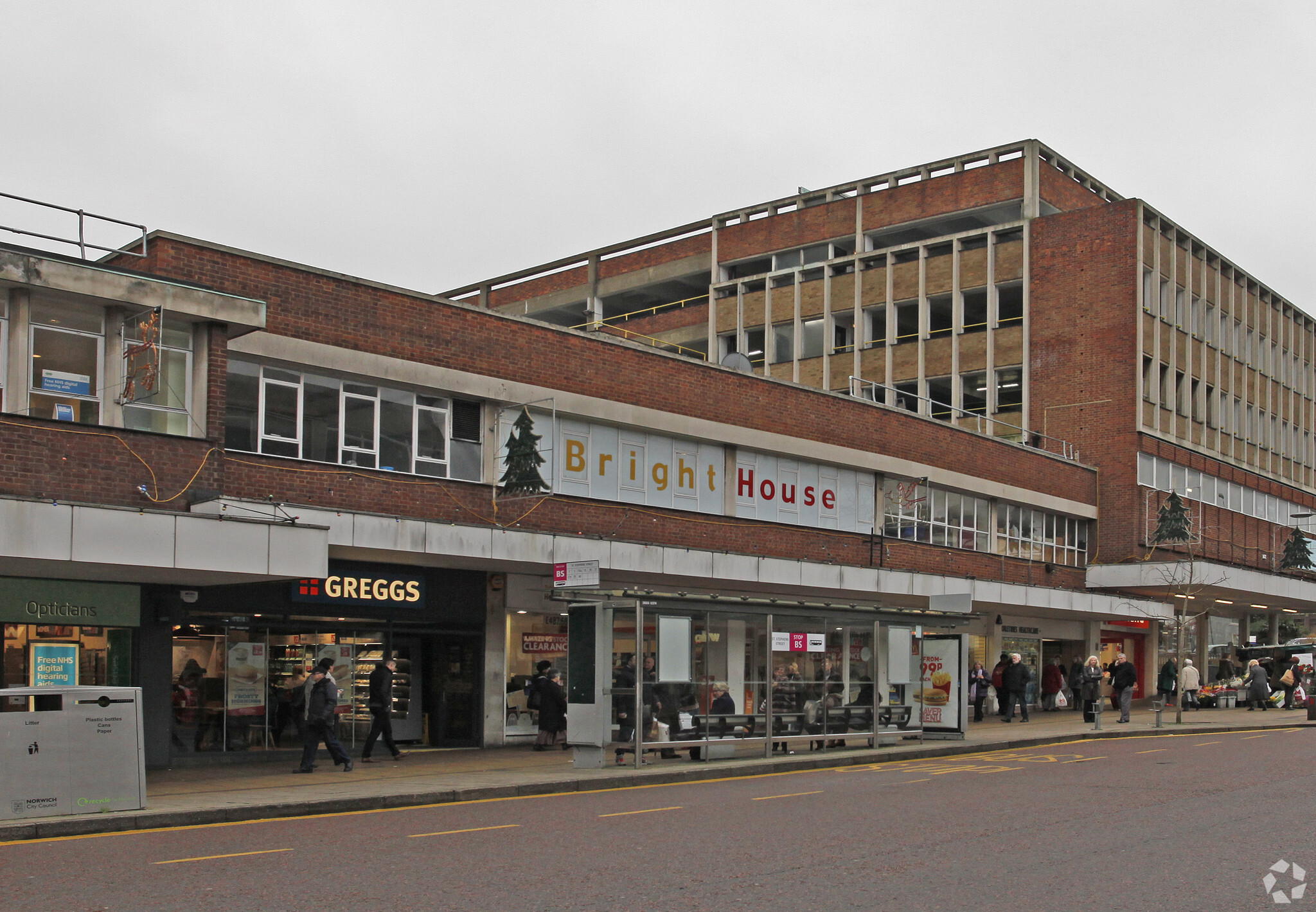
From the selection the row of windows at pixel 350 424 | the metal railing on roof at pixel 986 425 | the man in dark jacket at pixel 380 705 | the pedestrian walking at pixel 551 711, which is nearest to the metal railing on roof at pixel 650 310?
the metal railing on roof at pixel 986 425

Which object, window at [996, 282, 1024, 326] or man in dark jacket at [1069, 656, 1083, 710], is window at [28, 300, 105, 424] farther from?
window at [996, 282, 1024, 326]

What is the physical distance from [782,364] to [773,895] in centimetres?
4253

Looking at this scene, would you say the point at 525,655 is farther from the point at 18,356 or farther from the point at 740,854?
the point at 740,854

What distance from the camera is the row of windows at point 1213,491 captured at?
43.6 m

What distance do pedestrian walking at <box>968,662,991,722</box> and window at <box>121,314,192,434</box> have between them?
69.0 ft

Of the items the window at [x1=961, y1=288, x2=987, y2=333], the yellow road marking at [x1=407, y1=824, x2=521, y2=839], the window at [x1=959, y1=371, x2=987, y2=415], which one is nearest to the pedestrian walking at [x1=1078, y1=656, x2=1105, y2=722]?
the window at [x1=959, y1=371, x2=987, y2=415]

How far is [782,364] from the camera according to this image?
50688mm

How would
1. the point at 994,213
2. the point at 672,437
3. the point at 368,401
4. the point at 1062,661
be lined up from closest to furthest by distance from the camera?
1. the point at 368,401
2. the point at 672,437
3. the point at 1062,661
4. the point at 994,213

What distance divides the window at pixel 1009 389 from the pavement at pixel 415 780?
19.7m

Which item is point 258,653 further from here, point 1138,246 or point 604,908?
point 1138,246

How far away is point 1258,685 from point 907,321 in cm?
1726

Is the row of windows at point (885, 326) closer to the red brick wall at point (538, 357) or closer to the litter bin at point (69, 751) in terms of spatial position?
the red brick wall at point (538, 357)

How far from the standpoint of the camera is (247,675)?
21.0m

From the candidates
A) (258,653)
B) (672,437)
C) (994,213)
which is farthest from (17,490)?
(994,213)
